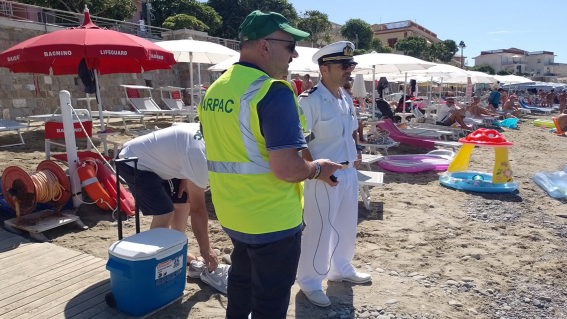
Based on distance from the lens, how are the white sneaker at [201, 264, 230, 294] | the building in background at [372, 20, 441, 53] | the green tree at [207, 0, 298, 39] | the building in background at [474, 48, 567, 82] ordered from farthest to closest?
the building in background at [474, 48, 567, 82] → the building in background at [372, 20, 441, 53] → the green tree at [207, 0, 298, 39] → the white sneaker at [201, 264, 230, 294]

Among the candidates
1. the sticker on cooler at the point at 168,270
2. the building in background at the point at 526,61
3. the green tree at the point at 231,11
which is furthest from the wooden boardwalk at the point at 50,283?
the building in background at the point at 526,61

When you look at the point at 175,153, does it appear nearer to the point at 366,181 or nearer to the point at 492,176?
the point at 366,181

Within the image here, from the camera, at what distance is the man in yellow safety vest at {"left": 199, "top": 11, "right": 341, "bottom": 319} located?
1492 mm

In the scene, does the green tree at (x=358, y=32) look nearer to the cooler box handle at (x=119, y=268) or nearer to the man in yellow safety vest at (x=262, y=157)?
the cooler box handle at (x=119, y=268)

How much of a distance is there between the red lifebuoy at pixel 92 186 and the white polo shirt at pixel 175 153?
1.91 m

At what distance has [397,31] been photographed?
73250mm

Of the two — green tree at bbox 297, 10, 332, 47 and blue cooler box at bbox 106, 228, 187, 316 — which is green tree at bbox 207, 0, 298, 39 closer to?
green tree at bbox 297, 10, 332, 47

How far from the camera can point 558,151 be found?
1023 cm

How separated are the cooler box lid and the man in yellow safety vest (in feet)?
2.50

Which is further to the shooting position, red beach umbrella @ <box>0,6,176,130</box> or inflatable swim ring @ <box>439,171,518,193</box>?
inflatable swim ring @ <box>439,171,518,193</box>

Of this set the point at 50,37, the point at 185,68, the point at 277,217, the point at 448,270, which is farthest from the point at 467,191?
the point at 185,68

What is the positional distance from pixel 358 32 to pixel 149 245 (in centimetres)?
5628

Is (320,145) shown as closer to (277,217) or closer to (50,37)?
(277,217)

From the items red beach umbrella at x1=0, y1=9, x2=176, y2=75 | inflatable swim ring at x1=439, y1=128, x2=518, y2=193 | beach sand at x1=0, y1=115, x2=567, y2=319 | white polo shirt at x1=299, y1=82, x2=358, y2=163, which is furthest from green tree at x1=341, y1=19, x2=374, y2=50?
white polo shirt at x1=299, y1=82, x2=358, y2=163
